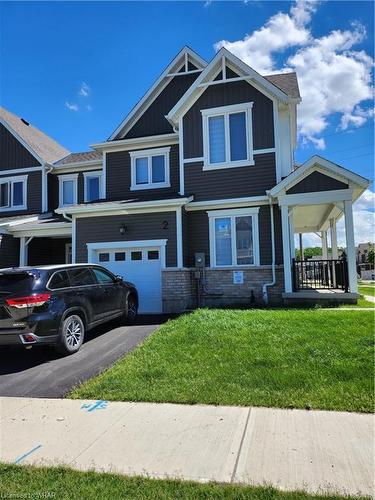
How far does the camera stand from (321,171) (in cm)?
1203

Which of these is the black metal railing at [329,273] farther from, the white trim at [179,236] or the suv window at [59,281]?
the suv window at [59,281]

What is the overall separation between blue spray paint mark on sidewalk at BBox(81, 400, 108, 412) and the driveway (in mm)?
651

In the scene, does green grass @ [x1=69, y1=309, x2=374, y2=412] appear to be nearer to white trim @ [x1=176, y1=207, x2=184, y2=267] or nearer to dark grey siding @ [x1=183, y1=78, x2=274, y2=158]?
white trim @ [x1=176, y1=207, x2=184, y2=267]

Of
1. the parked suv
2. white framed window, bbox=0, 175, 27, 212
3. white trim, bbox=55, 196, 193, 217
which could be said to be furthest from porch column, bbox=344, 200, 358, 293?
white framed window, bbox=0, 175, 27, 212

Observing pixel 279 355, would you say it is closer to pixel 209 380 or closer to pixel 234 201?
pixel 209 380

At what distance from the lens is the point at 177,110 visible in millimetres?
14305

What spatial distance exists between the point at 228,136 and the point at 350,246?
5.69 m

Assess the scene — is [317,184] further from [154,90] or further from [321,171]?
[154,90]

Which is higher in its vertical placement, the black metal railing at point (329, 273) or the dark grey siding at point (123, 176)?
the dark grey siding at point (123, 176)

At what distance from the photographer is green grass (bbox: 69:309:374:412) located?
5152 mm

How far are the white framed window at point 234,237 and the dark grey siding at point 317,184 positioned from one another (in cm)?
179

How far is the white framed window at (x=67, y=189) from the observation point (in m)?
18.8

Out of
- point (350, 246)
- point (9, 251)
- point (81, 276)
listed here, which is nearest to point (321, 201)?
point (350, 246)

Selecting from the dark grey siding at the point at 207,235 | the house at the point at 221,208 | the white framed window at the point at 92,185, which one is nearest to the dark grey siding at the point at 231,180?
the house at the point at 221,208
